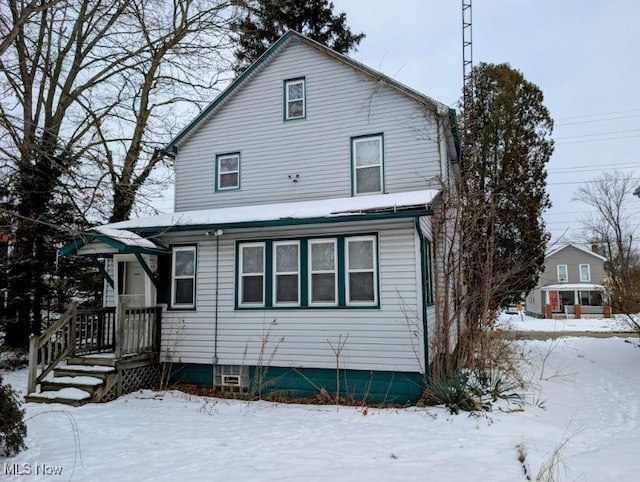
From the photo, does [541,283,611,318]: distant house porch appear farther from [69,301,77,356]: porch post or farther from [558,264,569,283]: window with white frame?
[69,301,77,356]: porch post

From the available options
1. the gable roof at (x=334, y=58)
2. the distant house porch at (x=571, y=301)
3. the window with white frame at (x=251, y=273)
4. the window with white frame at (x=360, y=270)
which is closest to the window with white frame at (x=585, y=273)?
the distant house porch at (x=571, y=301)

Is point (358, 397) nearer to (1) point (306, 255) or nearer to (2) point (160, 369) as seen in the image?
(1) point (306, 255)

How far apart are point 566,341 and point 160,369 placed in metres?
15.2

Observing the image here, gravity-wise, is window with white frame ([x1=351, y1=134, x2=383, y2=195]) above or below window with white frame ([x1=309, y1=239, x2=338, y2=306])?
above

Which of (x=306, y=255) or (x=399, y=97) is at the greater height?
(x=399, y=97)

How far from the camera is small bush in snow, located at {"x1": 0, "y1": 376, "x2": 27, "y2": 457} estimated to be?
543 centimetres

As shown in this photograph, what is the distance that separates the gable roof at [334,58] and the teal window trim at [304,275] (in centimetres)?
347

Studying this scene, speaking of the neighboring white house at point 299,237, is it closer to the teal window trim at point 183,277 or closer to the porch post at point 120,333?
the teal window trim at point 183,277

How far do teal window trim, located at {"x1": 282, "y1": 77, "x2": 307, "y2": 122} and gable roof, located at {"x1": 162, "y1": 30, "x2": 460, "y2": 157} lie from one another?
88cm

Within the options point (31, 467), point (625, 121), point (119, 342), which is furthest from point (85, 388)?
point (625, 121)

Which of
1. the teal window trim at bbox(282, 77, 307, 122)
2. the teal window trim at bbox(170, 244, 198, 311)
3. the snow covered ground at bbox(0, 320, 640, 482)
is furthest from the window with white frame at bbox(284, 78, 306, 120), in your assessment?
the snow covered ground at bbox(0, 320, 640, 482)

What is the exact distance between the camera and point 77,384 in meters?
9.40

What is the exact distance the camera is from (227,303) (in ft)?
34.8

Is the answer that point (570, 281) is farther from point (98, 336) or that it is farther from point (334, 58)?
point (98, 336)
